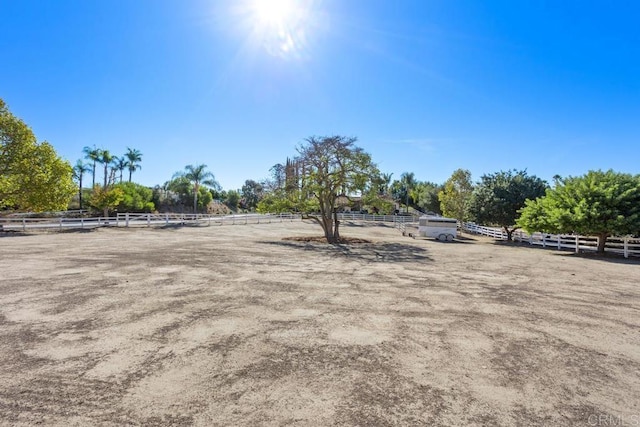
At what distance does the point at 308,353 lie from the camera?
4.36m

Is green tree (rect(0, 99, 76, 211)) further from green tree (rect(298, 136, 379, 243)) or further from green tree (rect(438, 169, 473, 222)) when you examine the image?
green tree (rect(438, 169, 473, 222))

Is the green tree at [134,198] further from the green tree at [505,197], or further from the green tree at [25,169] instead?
the green tree at [505,197]

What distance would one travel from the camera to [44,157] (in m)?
23.8

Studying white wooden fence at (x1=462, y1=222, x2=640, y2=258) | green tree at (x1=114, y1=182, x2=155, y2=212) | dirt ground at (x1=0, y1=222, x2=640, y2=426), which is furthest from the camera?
green tree at (x1=114, y1=182, x2=155, y2=212)

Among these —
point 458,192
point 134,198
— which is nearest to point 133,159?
point 134,198

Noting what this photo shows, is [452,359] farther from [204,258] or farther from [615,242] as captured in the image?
[615,242]

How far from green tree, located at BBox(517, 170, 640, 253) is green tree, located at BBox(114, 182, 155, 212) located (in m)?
49.9

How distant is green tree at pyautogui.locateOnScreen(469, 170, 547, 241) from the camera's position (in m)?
28.4

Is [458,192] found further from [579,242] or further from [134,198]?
[134,198]

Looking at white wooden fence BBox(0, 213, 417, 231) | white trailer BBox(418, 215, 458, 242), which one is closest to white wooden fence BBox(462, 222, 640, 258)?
white trailer BBox(418, 215, 458, 242)

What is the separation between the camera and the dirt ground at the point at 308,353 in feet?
10.3

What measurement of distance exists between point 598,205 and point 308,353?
60.0 ft

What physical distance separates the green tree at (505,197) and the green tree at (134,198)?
1785 inches

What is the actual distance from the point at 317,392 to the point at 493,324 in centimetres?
373
